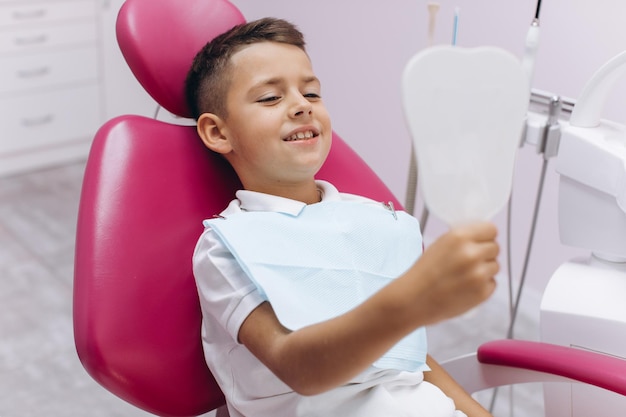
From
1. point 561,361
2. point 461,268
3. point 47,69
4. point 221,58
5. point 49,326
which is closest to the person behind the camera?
point 461,268

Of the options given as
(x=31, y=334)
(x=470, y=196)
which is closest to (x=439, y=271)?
(x=470, y=196)

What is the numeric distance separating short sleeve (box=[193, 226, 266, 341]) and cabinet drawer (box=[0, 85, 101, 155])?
7.48ft

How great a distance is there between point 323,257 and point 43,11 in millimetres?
2366

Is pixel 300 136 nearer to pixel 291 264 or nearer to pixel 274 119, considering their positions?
pixel 274 119

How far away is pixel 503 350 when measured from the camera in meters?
1.25

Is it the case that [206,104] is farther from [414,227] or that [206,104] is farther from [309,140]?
[414,227]

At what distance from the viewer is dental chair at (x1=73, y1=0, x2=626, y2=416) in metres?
1.12

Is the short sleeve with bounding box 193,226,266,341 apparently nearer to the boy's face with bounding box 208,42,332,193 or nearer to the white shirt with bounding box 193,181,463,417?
the white shirt with bounding box 193,181,463,417

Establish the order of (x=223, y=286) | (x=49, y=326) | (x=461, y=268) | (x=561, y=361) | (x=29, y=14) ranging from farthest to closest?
(x=29, y=14), (x=49, y=326), (x=561, y=361), (x=223, y=286), (x=461, y=268)

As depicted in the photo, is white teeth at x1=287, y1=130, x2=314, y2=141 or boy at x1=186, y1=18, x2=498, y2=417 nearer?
boy at x1=186, y1=18, x2=498, y2=417

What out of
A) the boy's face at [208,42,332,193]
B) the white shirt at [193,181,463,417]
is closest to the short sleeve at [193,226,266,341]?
the white shirt at [193,181,463,417]

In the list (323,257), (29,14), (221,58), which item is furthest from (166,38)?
(29,14)

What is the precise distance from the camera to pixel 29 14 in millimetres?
3084

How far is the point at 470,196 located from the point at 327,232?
44cm
